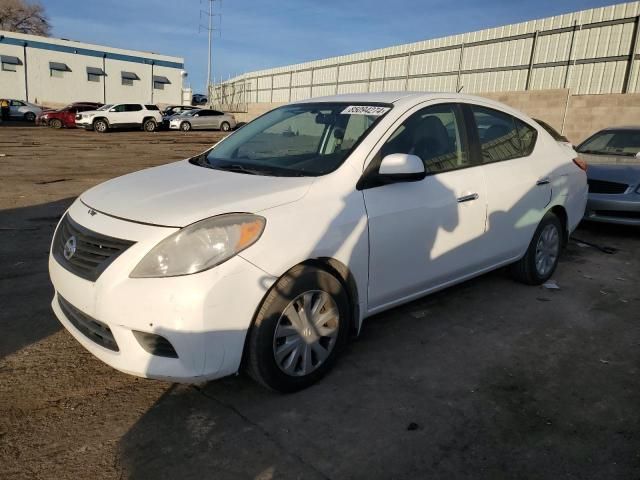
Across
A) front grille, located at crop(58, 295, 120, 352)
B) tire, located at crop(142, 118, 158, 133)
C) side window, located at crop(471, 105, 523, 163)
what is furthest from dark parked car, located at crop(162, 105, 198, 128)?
front grille, located at crop(58, 295, 120, 352)

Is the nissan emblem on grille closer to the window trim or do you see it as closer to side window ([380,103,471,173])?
the window trim

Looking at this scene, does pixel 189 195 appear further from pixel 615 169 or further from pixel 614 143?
pixel 614 143

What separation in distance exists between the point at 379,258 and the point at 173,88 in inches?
2067

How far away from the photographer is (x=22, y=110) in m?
32.4

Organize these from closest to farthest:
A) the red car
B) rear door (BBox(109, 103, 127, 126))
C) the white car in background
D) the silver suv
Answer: the silver suv, rear door (BBox(109, 103, 127, 126)), the red car, the white car in background

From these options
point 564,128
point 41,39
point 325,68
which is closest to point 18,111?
point 41,39

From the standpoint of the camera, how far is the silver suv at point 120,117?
27234mm

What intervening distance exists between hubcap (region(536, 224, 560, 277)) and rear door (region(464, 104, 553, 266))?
23cm

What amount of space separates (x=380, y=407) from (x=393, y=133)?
1703mm

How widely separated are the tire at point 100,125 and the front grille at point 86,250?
27322 millimetres

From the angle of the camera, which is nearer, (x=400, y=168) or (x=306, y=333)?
(x=306, y=333)

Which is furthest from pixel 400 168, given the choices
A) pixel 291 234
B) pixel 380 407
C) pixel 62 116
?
pixel 62 116

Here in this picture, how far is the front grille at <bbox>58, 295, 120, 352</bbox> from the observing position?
2.56 m

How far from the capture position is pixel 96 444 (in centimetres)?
240
